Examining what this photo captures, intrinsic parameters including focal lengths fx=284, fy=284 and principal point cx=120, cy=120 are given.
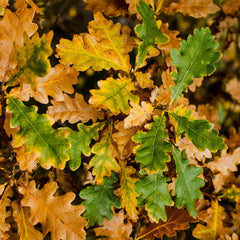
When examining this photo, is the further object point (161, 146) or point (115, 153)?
point (115, 153)

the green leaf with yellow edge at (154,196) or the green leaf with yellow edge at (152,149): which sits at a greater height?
the green leaf with yellow edge at (152,149)

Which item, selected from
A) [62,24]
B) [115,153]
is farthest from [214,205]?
[62,24]

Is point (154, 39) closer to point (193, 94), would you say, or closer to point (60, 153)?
point (60, 153)

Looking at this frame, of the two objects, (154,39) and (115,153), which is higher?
(154,39)

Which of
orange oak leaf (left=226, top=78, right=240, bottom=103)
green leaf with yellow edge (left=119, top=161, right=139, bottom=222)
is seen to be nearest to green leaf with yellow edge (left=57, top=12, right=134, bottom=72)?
green leaf with yellow edge (left=119, top=161, right=139, bottom=222)

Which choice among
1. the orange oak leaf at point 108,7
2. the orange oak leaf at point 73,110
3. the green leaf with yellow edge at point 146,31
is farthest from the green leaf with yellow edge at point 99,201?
the orange oak leaf at point 108,7

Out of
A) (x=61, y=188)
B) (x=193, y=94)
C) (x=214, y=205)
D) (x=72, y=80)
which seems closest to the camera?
(x=72, y=80)

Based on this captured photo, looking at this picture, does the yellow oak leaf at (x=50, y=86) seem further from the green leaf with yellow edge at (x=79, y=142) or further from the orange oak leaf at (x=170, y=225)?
the orange oak leaf at (x=170, y=225)

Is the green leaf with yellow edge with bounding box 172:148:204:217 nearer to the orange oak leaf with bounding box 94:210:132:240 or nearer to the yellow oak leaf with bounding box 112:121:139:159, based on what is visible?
the yellow oak leaf with bounding box 112:121:139:159
